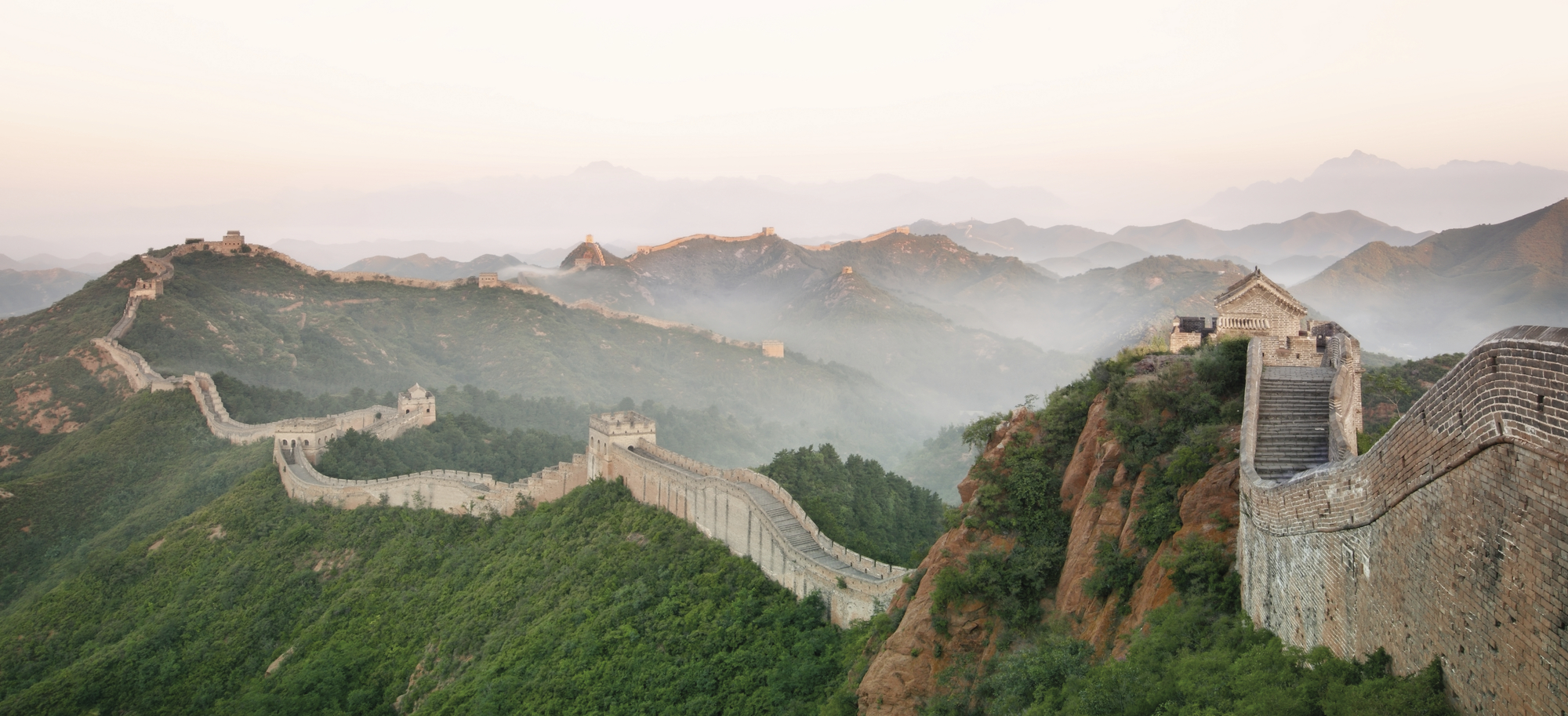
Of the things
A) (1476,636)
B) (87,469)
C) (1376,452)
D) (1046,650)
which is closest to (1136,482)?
(1046,650)

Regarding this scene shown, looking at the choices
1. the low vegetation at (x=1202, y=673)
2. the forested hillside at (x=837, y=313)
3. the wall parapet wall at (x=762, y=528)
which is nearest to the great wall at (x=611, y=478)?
the wall parapet wall at (x=762, y=528)

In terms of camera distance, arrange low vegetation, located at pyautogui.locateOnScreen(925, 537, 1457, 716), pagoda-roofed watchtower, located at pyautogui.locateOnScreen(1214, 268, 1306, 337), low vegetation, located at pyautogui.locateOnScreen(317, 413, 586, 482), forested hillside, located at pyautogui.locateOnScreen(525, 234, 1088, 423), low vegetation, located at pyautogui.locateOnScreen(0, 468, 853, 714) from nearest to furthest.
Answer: low vegetation, located at pyautogui.locateOnScreen(925, 537, 1457, 716)
pagoda-roofed watchtower, located at pyautogui.locateOnScreen(1214, 268, 1306, 337)
low vegetation, located at pyautogui.locateOnScreen(0, 468, 853, 714)
low vegetation, located at pyautogui.locateOnScreen(317, 413, 586, 482)
forested hillside, located at pyautogui.locateOnScreen(525, 234, 1088, 423)

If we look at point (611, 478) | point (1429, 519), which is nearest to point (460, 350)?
point (611, 478)

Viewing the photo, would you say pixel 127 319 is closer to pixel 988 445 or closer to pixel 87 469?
pixel 87 469

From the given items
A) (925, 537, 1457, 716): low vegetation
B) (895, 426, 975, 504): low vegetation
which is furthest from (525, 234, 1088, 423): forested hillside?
(925, 537, 1457, 716): low vegetation

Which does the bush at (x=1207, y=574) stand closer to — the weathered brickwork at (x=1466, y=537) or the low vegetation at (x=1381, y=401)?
the weathered brickwork at (x=1466, y=537)

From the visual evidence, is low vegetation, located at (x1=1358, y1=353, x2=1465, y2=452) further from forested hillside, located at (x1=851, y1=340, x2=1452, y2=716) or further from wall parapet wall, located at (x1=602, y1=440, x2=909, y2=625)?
wall parapet wall, located at (x1=602, y1=440, x2=909, y2=625)

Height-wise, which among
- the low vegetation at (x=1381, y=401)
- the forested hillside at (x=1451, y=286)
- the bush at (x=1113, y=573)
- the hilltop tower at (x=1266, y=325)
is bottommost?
the bush at (x=1113, y=573)
